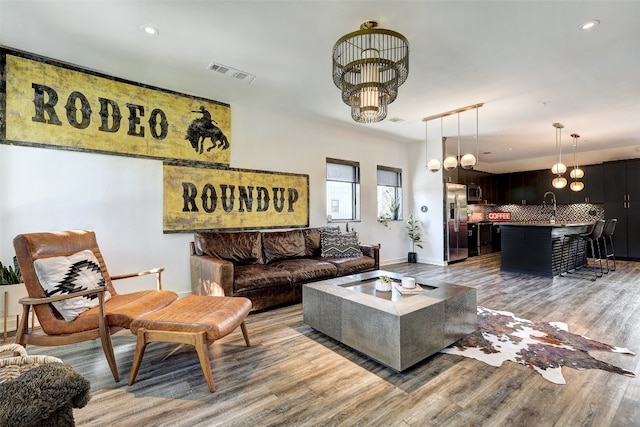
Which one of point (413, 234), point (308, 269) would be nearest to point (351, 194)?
point (413, 234)

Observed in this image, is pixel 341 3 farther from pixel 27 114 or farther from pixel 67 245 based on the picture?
pixel 27 114

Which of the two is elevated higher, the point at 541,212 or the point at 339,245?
the point at 541,212

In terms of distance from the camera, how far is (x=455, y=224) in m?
7.05

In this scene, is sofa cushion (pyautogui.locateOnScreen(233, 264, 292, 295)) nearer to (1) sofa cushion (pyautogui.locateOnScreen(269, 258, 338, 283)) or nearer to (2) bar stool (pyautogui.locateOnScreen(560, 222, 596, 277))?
(1) sofa cushion (pyautogui.locateOnScreen(269, 258, 338, 283))

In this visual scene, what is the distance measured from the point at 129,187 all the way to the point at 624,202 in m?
10.5

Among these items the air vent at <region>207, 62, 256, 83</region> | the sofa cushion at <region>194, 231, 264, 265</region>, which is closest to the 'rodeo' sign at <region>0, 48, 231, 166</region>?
the air vent at <region>207, 62, 256, 83</region>

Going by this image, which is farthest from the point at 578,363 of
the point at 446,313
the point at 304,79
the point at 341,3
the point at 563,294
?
the point at 304,79

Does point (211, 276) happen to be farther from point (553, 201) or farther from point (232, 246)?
point (553, 201)

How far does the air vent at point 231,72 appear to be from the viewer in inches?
135

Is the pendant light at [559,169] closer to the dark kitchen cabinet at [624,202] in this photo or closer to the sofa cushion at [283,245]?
the dark kitchen cabinet at [624,202]

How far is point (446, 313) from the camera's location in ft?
8.27

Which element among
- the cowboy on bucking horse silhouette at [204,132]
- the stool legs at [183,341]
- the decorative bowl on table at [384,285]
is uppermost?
the cowboy on bucking horse silhouette at [204,132]

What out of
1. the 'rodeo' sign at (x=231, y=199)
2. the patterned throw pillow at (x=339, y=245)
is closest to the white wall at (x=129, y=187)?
the 'rodeo' sign at (x=231, y=199)

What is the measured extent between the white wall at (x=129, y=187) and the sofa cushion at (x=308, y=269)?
132 cm
